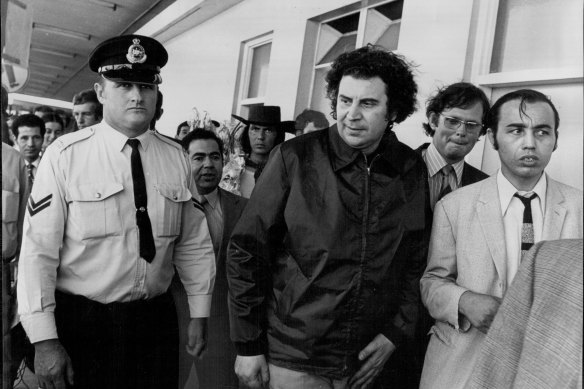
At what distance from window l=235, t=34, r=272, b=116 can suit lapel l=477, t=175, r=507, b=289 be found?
2.17m

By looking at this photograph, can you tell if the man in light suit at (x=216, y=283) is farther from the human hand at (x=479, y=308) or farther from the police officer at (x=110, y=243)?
the human hand at (x=479, y=308)

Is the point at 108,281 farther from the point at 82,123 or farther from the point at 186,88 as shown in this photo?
the point at 186,88

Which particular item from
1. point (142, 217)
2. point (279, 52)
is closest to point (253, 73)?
point (279, 52)

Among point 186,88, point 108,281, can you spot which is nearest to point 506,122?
point 108,281

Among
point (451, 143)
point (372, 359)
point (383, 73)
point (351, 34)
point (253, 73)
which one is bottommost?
point (372, 359)

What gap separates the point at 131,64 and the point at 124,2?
1.29 ft

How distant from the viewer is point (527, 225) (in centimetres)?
128

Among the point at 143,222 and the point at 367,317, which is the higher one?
the point at 143,222

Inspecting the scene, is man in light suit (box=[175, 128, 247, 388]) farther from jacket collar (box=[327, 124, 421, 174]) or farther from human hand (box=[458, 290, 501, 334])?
human hand (box=[458, 290, 501, 334])

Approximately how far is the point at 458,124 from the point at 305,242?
726 millimetres

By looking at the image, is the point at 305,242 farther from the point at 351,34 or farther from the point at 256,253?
the point at 351,34

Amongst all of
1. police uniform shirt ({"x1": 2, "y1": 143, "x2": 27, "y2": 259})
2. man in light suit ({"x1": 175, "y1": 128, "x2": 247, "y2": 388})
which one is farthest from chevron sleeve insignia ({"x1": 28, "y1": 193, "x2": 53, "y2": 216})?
man in light suit ({"x1": 175, "y1": 128, "x2": 247, "y2": 388})

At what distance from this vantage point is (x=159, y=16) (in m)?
2.08

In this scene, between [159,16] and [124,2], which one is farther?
[159,16]
